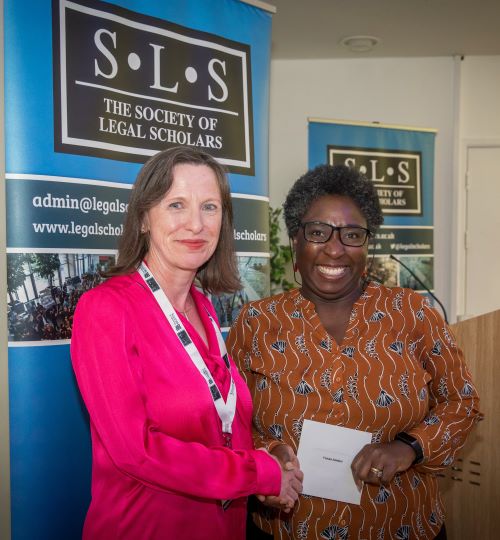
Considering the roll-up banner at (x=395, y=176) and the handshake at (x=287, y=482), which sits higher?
the roll-up banner at (x=395, y=176)

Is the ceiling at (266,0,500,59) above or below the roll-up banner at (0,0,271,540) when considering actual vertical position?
above

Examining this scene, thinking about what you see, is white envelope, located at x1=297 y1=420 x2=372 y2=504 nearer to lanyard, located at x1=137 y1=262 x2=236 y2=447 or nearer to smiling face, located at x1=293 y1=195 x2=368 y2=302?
lanyard, located at x1=137 y1=262 x2=236 y2=447

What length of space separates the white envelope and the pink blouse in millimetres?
200

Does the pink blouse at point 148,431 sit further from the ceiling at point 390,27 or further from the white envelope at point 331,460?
the ceiling at point 390,27

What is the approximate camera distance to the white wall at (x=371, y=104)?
614 cm

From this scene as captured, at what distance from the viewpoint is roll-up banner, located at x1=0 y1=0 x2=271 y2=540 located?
210 cm

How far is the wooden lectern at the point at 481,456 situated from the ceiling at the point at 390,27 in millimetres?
3364

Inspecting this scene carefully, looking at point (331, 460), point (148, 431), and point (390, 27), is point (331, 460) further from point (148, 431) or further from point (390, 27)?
point (390, 27)

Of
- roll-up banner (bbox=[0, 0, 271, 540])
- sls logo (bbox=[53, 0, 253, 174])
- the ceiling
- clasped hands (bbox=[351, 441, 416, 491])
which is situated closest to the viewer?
clasped hands (bbox=[351, 441, 416, 491])

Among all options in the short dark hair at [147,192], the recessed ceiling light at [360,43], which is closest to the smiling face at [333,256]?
the short dark hair at [147,192]

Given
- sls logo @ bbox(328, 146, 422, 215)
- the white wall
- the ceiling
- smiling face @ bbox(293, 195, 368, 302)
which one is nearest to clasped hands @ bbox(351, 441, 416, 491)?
smiling face @ bbox(293, 195, 368, 302)

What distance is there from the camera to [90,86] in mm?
2270

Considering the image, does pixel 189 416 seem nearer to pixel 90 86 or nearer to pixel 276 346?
pixel 276 346

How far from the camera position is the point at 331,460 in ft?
5.62
